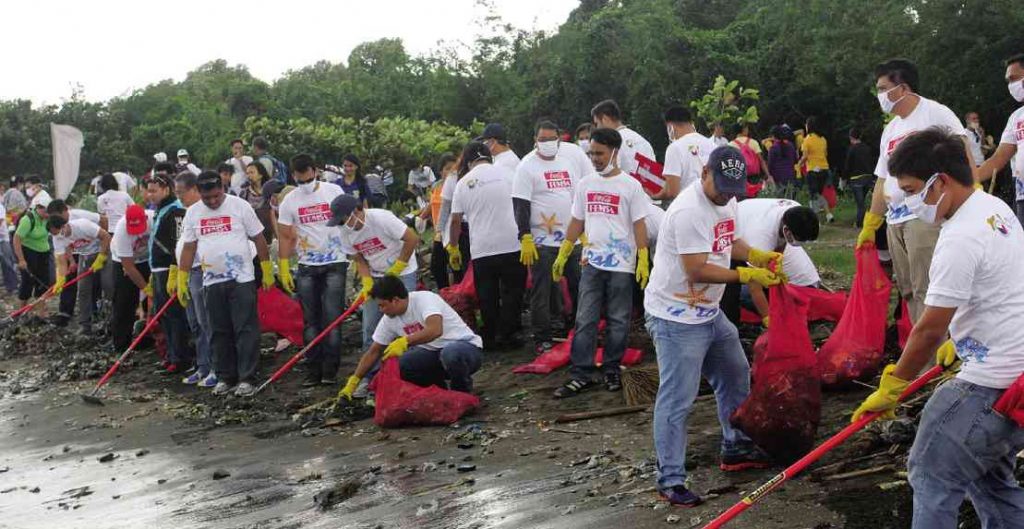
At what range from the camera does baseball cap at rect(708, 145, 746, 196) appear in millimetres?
5180

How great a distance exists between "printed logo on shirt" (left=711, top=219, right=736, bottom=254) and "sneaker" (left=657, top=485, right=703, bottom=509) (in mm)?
1136

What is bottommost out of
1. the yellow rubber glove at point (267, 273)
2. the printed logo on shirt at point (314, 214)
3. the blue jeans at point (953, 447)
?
the blue jeans at point (953, 447)

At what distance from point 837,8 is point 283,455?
15276 mm

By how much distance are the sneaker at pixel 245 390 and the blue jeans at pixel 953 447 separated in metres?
6.72

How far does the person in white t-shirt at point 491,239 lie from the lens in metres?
9.30

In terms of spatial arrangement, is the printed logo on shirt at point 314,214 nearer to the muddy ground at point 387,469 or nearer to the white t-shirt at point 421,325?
the muddy ground at point 387,469

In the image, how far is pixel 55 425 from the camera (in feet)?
31.4

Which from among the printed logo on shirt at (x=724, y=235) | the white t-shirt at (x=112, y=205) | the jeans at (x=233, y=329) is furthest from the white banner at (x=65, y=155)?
the printed logo on shirt at (x=724, y=235)

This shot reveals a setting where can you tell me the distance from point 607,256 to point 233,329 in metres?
3.66

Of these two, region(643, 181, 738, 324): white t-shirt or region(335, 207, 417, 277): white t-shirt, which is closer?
region(643, 181, 738, 324): white t-shirt

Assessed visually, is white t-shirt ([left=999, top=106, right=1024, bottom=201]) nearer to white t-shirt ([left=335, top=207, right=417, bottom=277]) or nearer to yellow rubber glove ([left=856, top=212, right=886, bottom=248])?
yellow rubber glove ([left=856, top=212, right=886, bottom=248])

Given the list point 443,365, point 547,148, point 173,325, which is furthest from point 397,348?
point 173,325

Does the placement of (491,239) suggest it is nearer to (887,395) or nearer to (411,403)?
(411,403)

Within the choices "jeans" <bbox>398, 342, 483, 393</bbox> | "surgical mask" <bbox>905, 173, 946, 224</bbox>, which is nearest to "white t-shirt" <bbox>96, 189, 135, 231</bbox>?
"jeans" <bbox>398, 342, 483, 393</bbox>
